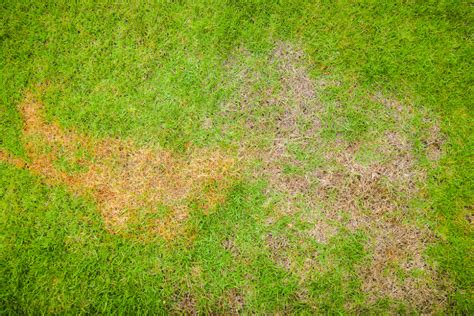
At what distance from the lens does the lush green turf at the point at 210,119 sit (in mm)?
2918

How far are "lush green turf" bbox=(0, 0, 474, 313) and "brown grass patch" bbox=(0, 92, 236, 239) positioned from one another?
0.10 m

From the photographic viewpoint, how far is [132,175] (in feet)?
10.2

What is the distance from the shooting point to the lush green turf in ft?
9.57

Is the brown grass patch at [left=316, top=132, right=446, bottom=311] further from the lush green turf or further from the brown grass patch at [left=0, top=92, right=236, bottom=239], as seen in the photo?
the brown grass patch at [left=0, top=92, right=236, bottom=239]

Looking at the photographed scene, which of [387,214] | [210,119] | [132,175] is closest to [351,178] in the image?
[387,214]

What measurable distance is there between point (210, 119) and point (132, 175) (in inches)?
36.7

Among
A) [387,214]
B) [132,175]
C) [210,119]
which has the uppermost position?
Result: [210,119]

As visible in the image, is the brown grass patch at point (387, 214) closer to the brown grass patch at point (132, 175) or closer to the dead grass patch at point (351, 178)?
the dead grass patch at point (351, 178)

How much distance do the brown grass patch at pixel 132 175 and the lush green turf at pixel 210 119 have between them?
104mm

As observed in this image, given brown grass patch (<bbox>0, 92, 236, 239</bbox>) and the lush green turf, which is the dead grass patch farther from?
brown grass patch (<bbox>0, 92, 236, 239</bbox>)

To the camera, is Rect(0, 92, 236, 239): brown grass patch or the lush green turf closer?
the lush green turf

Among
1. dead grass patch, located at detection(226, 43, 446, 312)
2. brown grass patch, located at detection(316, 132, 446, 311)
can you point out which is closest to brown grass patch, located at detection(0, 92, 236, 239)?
dead grass patch, located at detection(226, 43, 446, 312)

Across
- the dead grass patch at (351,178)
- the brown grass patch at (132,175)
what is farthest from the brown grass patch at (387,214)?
the brown grass patch at (132,175)

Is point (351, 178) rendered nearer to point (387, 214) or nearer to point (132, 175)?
point (387, 214)
